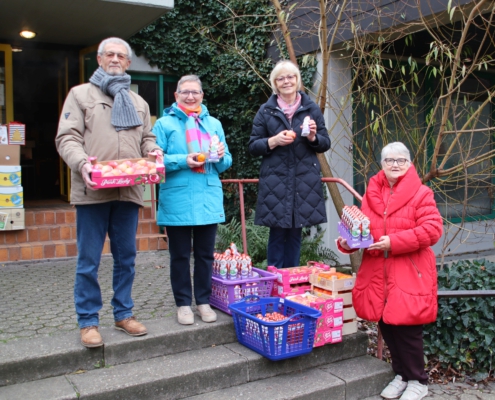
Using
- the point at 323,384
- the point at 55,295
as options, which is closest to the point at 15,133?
the point at 55,295

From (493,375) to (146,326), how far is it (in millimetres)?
2715

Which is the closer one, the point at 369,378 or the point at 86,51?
the point at 369,378

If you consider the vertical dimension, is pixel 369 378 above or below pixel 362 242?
below

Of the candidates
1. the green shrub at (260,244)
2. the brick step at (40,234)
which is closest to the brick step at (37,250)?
the brick step at (40,234)

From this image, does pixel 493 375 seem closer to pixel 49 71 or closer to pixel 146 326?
pixel 146 326

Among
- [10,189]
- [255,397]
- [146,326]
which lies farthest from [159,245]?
[255,397]

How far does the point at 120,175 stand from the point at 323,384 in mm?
1986

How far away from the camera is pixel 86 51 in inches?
325

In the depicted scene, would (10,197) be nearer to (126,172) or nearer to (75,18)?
(75,18)

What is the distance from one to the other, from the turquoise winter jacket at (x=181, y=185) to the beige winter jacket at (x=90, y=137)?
0.39 metres

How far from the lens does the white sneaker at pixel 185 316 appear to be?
3.74 meters

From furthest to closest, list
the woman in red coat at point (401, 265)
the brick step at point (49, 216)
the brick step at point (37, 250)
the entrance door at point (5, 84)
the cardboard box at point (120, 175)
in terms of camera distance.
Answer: the entrance door at point (5, 84)
the brick step at point (49, 216)
the brick step at point (37, 250)
the woman in red coat at point (401, 265)
the cardboard box at point (120, 175)

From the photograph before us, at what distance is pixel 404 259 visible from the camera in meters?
3.33

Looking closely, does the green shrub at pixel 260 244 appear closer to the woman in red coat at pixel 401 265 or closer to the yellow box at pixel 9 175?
the yellow box at pixel 9 175
